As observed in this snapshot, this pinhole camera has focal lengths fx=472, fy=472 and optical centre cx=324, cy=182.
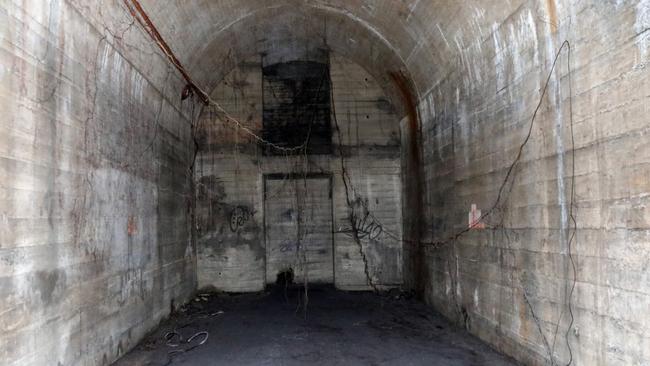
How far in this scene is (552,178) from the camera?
4.25 m

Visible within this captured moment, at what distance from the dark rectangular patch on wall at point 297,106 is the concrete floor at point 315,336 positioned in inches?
131

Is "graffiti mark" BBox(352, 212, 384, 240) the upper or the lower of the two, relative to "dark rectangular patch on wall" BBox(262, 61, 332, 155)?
lower

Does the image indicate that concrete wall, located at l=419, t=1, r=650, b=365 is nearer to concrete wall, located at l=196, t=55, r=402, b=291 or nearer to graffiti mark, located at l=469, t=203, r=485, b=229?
graffiti mark, located at l=469, t=203, r=485, b=229

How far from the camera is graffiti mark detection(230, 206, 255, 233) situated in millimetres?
9805

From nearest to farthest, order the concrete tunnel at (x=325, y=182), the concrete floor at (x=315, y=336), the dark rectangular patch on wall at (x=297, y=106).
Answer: the concrete tunnel at (x=325, y=182) → the concrete floor at (x=315, y=336) → the dark rectangular patch on wall at (x=297, y=106)

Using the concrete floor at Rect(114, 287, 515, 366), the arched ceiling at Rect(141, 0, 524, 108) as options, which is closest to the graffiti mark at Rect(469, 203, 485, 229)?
the concrete floor at Rect(114, 287, 515, 366)

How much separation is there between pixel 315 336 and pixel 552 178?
359 centimetres

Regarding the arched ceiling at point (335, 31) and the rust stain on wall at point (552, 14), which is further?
the arched ceiling at point (335, 31)

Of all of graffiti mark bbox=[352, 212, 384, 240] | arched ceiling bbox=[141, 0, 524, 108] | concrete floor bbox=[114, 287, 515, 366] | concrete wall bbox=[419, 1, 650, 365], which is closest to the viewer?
concrete wall bbox=[419, 1, 650, 365]

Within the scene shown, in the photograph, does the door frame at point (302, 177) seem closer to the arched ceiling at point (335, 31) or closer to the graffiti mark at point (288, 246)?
the graffiti mark at point (288, 246)

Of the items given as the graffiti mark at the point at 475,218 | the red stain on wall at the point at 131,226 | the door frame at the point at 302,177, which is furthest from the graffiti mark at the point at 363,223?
the red stain on wall at the point at 131,226

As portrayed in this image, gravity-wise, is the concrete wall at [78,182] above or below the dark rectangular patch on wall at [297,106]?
below

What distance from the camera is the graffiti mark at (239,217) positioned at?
386 inches

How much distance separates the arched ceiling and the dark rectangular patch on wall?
1.48 ft
